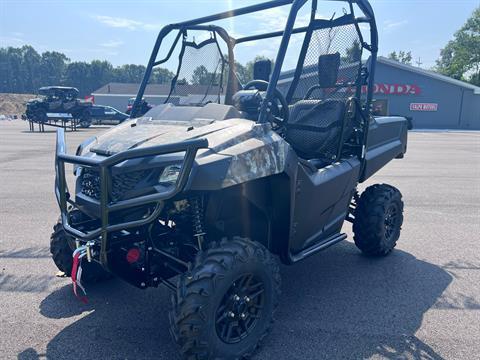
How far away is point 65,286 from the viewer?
3.76 m

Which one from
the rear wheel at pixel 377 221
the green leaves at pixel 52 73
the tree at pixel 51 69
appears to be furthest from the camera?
the tree at pixel 51 69

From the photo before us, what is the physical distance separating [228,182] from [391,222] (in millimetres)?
2858

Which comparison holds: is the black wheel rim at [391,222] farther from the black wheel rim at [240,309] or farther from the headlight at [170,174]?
the headlight at [170,174]

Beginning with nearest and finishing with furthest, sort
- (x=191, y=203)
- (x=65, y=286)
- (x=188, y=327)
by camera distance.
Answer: (x=188, y=327), (x=191, y=203), (x=65, y=286)

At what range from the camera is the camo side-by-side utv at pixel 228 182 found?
2.46 m

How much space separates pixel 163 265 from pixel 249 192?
31.0 inches

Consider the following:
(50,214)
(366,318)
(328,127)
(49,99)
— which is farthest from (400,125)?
(49,99)

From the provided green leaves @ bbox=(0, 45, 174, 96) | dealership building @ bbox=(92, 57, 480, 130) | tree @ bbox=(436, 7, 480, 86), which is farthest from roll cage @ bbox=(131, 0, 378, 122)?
green leaves @ bbox=(0, 45, 174, 96)

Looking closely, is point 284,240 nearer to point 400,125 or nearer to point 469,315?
point 469,315

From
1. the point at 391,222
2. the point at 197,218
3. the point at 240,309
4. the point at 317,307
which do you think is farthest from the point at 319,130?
the point at 240,309

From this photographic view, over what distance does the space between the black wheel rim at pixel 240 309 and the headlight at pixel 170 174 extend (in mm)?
751

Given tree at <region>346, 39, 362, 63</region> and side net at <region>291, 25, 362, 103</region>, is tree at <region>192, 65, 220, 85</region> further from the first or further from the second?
tree at <region>346, 39, 362, 63</region>

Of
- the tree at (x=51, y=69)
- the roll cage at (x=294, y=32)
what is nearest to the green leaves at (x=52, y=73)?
the tree at (x=51, y=69)

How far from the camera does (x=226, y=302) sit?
2.62 meters
